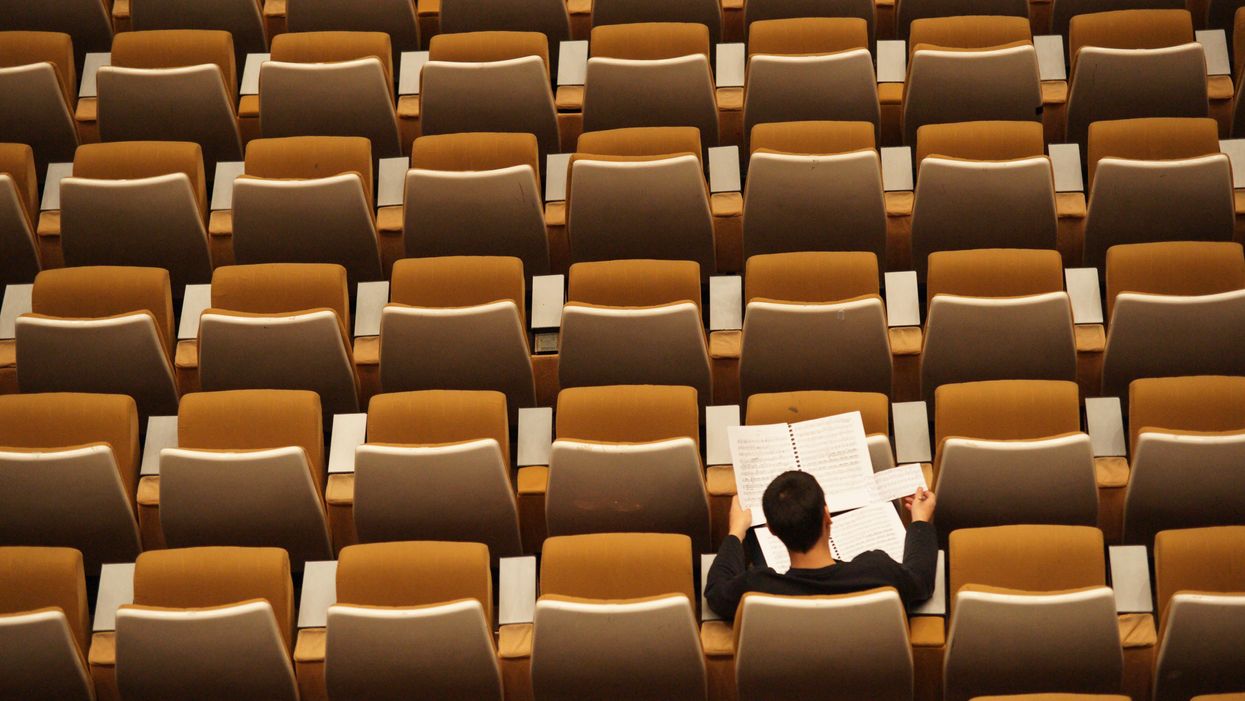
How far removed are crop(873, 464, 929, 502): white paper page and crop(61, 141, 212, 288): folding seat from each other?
24.6 inches

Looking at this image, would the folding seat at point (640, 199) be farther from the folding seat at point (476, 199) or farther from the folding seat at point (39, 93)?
the folding seat at point (39, 93)

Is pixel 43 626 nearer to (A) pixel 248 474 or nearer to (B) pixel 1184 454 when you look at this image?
(A) pixel 248 474

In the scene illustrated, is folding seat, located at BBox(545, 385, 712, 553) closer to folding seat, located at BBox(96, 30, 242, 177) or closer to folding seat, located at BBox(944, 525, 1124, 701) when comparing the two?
folding seat, located at BBox(944, 525, 1124, 701)

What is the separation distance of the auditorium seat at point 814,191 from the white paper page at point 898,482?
0.27 meters

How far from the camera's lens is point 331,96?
1.43 m

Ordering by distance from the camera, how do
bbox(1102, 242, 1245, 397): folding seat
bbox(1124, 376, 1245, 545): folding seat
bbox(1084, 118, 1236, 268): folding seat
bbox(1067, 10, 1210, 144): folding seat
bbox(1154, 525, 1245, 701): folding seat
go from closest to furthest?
bbox(1154, 525, 1245, 701): folding seat < bbox(1124, 376, 1245, 545): folding seat < bbox(1102, 242, 1245, 397): folding seat < bbox(1084, 118, 1236, 268): folding seat < bbox(1067, 10, 1210, 144): folding seat

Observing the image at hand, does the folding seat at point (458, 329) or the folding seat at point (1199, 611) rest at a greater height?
the folding seat at point (458, 329)

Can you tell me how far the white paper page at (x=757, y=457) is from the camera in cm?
106

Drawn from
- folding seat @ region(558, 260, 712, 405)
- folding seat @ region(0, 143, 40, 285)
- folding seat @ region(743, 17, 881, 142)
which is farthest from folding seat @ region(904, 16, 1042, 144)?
folding seat @ region(0, 143, 40, 285)

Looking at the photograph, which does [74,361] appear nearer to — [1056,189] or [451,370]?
[451,370]

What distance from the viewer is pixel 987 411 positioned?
109cm

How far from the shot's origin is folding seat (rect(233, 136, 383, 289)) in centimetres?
129

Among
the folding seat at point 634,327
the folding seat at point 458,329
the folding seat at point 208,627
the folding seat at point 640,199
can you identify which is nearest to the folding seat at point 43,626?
the folding seat at point 208,627

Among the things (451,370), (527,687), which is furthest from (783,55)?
(527,687)
